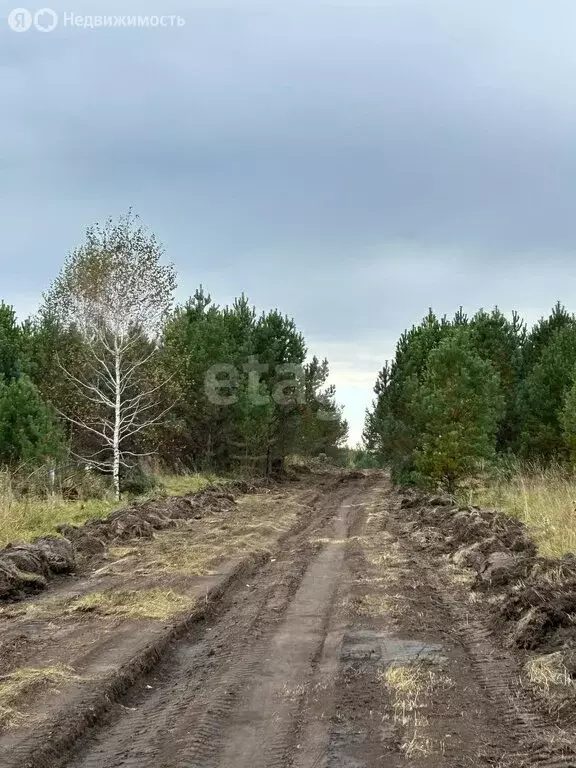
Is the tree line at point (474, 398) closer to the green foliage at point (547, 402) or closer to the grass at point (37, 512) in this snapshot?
the green foliage at point (547, 402)

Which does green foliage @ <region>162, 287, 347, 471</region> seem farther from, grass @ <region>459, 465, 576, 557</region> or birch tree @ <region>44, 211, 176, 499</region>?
grass @ <region>459, 465, 576, 557</region>

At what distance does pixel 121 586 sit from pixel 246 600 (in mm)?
1748

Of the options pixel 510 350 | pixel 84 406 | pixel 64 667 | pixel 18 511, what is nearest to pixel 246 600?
pixel 64 667

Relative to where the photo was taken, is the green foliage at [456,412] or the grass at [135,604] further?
the green foliage at [456,412]

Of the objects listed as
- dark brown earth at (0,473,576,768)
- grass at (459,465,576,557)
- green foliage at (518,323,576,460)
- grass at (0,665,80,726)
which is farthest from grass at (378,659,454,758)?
green foliage at (518,323,576,460)

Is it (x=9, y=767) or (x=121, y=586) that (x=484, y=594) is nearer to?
(x=121, y=586)

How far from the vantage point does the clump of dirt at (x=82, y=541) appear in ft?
32.9

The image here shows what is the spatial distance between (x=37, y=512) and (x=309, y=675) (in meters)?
10.7

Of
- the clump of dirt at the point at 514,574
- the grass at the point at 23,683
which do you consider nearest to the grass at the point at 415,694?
the clump of dirt at the point at 514,574

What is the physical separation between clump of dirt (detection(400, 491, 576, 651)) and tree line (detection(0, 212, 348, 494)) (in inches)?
446

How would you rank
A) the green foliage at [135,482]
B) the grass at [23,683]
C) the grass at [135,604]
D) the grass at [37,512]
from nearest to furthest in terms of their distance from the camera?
the grass at [23,683], the grass at [135,604], the grass at [37,512], the green foliage at [135,482]

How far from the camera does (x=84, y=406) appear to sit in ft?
89.1

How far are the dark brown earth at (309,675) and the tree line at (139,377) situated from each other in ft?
43.1

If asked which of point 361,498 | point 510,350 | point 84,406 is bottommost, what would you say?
point 361,498
